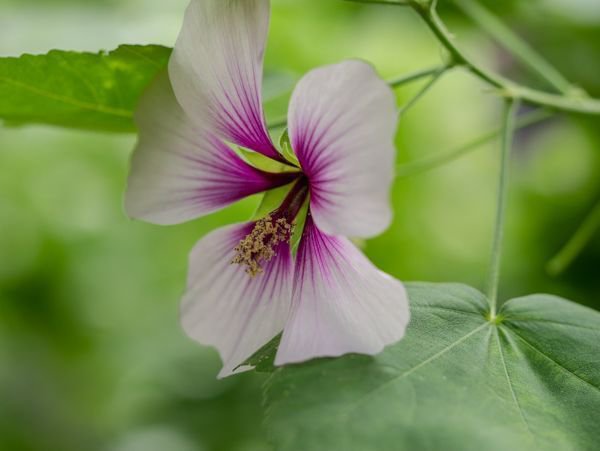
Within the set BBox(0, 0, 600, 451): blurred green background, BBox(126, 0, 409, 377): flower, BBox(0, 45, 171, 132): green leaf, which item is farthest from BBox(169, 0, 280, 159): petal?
BBox(0, 0, 600, 451): blurred green background

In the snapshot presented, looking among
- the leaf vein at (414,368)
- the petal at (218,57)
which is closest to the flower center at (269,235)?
the petal at (218,57)

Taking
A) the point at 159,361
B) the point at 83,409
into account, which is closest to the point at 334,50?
the point at 159,361

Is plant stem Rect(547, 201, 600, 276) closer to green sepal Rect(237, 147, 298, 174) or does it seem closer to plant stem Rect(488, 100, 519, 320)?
plant stem Rect(488, 100, 519, 320)

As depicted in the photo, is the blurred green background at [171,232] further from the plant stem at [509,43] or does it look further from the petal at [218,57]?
the petal at [218,57]

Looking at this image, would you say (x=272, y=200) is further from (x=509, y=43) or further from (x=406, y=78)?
(x=509, y=43)

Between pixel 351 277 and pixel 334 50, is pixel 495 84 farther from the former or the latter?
pixel 334 50

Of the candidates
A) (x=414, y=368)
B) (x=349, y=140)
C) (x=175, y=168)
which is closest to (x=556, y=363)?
(x=414, y=368)
